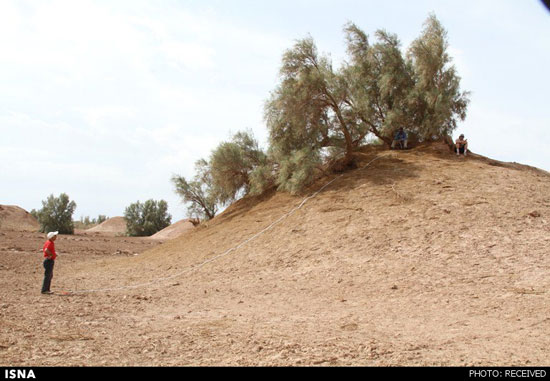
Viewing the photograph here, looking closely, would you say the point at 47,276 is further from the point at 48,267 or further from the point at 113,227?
the point at 113,227

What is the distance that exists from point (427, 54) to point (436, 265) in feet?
31.3

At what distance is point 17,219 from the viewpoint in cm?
4425

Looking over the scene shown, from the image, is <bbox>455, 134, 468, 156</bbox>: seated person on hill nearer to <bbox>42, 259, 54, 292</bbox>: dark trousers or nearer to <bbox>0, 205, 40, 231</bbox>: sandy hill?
<bbox>42, 259, 54, 292</bbox>: dark trousers

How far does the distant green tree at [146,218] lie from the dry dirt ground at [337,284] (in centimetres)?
2786

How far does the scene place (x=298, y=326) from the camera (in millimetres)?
6820

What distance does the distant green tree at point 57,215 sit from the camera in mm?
39781

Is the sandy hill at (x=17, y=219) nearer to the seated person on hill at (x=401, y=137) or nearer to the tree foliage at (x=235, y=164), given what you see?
the tree foliage at (x=235, y=164)

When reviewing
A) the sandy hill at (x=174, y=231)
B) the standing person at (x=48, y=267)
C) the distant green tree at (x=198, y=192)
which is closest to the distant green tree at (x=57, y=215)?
the sandy hill at (x=174, y=231)

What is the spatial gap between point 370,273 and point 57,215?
37.1 metres

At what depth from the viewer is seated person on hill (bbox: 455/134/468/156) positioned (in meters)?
16.4

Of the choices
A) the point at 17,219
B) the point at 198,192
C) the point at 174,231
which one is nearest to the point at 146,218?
the point at 174,231

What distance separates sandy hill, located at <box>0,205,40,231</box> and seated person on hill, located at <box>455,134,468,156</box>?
122 feet
